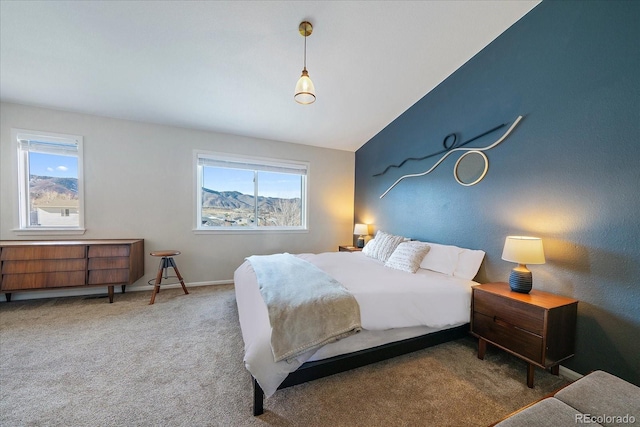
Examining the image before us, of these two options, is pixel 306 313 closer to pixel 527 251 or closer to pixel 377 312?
pixel 377 312

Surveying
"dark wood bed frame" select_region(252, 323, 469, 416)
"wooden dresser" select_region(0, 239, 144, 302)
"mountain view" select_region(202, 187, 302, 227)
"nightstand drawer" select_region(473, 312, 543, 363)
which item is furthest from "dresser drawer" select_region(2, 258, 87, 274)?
"nightstand drawer" select_region(473, 312, 543, 363)

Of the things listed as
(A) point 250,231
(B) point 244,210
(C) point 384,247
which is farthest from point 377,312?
(B) point 244,210

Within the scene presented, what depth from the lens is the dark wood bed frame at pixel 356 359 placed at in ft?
4.92

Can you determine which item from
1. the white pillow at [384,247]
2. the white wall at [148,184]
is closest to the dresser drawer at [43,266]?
the white wall at [148,184]

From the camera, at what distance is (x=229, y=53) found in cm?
243

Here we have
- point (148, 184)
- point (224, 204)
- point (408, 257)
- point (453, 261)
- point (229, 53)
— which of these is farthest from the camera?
point (224, 204)

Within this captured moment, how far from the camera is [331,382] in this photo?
1710mm

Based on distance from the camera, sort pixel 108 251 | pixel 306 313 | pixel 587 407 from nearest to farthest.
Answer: pixel 587 407 < pixel 306 313 < pixel 108 251

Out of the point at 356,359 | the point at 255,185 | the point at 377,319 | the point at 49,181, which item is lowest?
the point at 356,359

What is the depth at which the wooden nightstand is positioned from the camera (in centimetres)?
164

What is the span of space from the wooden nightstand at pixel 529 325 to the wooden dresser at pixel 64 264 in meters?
4.09

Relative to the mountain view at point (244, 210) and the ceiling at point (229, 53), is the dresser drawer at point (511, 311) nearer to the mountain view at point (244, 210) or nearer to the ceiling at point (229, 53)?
the ceiling at point (229, 53)

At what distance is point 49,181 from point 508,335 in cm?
558

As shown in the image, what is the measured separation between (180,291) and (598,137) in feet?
16.0
